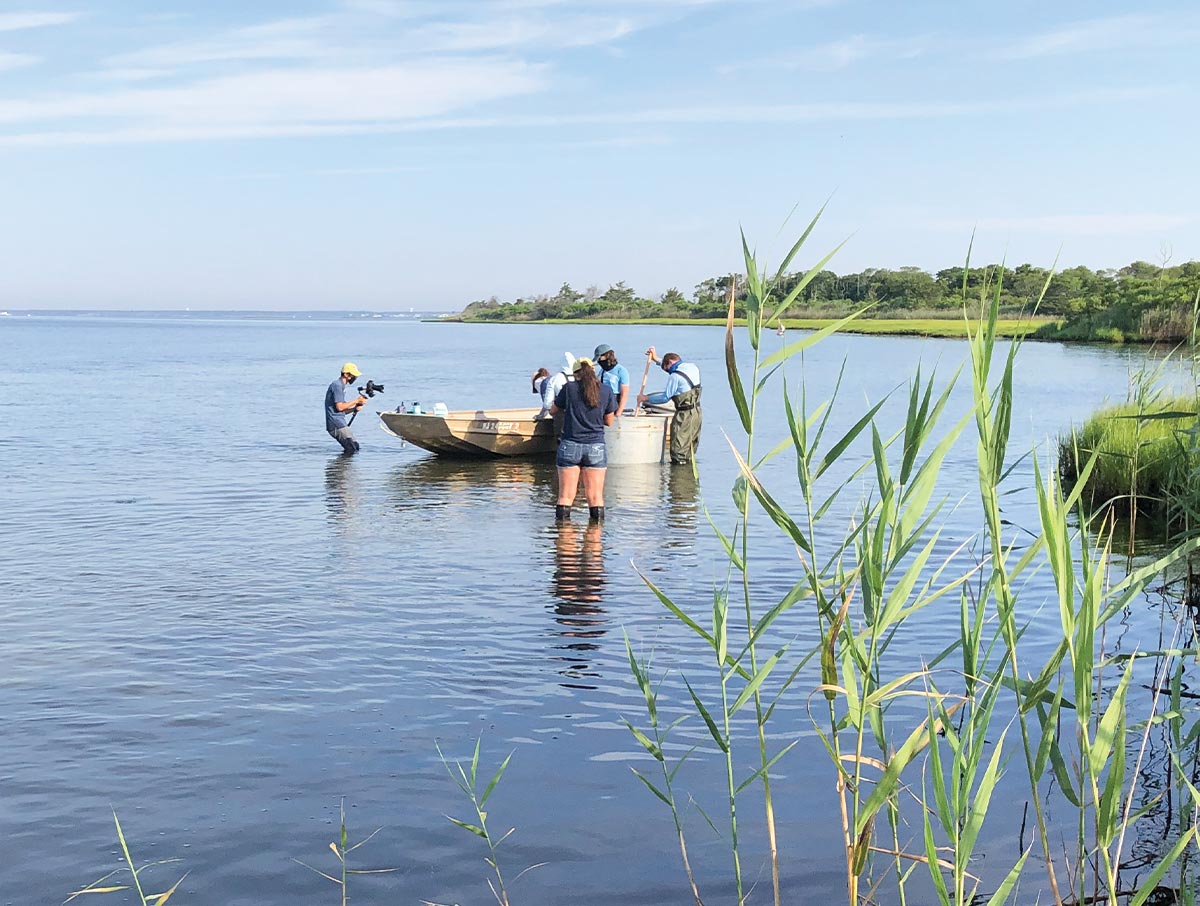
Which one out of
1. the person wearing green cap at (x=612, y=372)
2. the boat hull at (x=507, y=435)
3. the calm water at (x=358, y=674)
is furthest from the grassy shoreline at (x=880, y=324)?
the calm water at (x=358, y=674)

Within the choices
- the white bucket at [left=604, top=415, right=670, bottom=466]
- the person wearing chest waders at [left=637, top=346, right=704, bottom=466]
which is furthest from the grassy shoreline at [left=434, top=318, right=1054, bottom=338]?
the white bucket at [left=604, top=415, right=670, bottom=466]

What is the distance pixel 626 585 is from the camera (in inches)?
437

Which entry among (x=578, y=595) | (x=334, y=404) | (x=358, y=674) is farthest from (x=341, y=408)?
(x=358, y=674)

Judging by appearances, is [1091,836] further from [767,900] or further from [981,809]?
[981,809]

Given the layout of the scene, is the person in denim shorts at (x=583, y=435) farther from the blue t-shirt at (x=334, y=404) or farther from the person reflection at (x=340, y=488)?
the blue t-shirt at (x=334, y=404)

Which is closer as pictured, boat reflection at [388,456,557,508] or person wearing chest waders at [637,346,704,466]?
boat reflection at [388,456,557,508]

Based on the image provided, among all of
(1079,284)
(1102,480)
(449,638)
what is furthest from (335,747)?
(1079,284)

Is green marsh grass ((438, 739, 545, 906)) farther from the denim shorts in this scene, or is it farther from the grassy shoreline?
the grassy shoreline

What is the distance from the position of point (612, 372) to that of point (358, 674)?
9530 mm

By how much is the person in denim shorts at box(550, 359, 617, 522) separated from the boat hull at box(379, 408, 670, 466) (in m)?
5.16

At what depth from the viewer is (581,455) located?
13.9m

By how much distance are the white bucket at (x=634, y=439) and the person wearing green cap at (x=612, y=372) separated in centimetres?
201

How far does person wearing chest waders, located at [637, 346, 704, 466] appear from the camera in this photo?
19312mm

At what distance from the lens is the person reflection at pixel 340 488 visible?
15469mm
